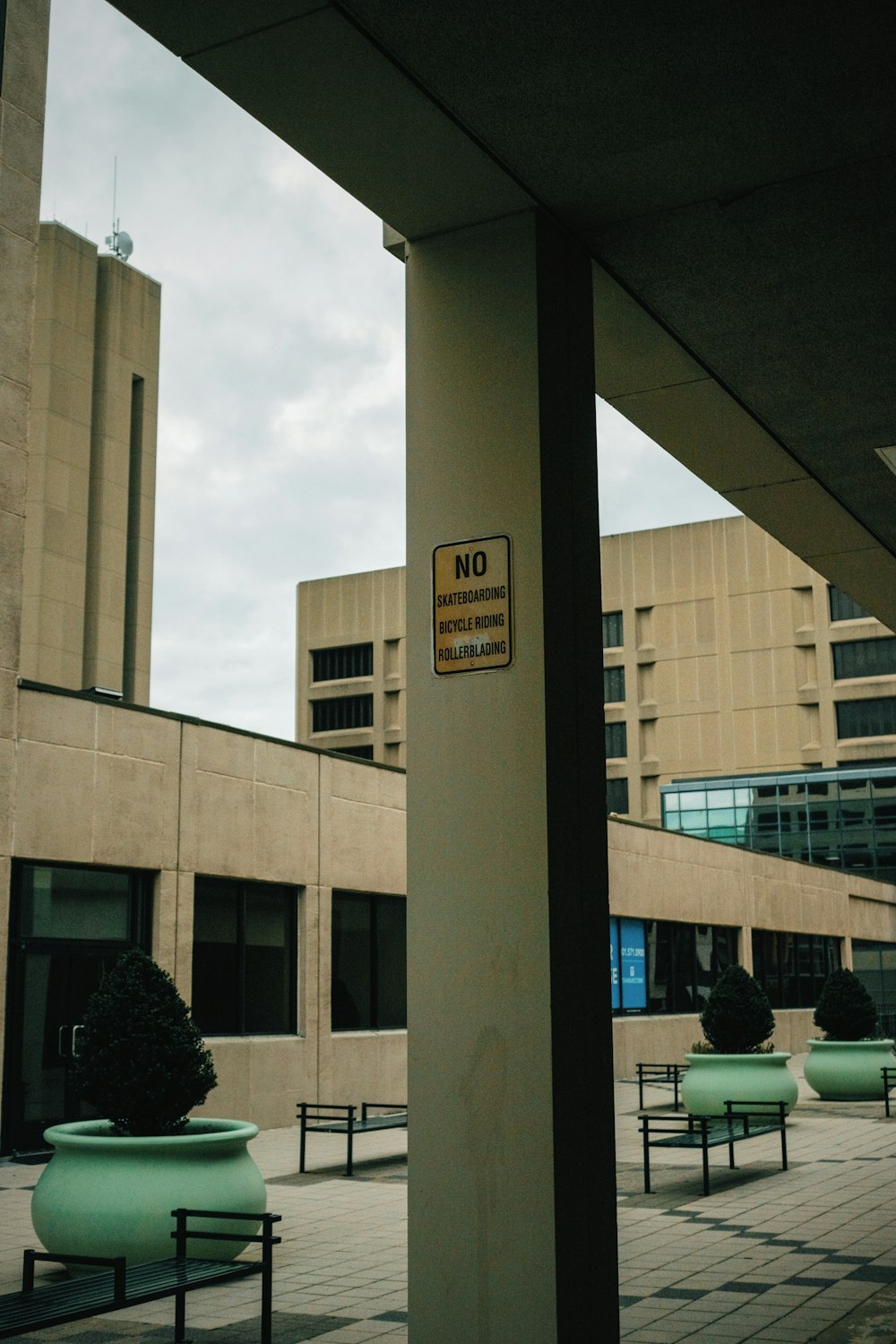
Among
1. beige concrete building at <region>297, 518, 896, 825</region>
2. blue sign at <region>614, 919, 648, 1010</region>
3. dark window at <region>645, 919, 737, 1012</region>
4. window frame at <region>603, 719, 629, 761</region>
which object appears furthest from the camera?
window frame at <region>603, 719, 629, 761</region>

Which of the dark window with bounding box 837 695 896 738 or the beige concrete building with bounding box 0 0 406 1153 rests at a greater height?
the dark window with bounding box 837 695 896 738

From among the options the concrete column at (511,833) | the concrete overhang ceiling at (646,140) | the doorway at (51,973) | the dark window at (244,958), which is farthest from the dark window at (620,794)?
the concrete column at (511,833)

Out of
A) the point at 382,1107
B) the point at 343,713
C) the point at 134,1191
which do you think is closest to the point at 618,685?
the point at 343,713

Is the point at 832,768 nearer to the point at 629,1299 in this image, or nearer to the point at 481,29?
the point at 629,1299

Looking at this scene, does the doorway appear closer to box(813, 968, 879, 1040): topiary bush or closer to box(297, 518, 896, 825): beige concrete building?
box(813, 968, 879, 1040): topiary bush

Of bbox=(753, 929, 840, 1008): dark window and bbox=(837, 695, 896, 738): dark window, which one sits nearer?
bbox=(753, 929, 840, 1008): dark window

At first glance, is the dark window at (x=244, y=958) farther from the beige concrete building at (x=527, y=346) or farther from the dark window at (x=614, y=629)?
the dark window at (x=614, y=629)

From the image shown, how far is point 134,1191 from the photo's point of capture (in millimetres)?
8367

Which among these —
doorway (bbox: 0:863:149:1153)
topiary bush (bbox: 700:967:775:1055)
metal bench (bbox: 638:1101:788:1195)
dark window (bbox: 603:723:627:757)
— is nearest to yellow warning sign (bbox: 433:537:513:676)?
metal bench (bbox: 638:1101:788:1195)

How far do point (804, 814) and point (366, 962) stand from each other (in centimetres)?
4702

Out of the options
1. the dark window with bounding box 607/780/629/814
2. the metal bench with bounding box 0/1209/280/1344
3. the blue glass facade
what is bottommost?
the metal bench with bounding box 0/1209/280/1344

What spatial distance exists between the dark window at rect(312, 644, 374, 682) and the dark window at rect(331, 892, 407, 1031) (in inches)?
2223

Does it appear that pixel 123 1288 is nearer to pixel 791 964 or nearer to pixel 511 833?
pixel 511 833

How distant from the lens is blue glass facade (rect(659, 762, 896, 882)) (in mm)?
63156
